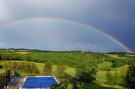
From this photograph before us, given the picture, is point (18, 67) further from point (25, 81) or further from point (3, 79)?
point (3, 79)

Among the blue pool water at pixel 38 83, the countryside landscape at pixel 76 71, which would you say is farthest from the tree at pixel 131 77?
the blue pool water at pixel 38 83

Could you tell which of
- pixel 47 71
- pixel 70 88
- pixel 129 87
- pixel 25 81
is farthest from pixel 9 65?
pixel 70 88

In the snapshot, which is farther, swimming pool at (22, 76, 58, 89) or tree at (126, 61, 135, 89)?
swimming pool at (22, 76, 58, 89)

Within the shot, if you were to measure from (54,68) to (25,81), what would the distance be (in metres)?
24.5

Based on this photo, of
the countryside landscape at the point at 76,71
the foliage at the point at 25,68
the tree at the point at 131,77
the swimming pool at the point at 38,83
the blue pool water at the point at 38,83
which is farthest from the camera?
the foliage at the point at 25,68

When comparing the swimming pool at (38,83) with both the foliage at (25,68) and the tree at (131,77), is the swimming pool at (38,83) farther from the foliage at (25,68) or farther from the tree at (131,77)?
the tree at (131,77)

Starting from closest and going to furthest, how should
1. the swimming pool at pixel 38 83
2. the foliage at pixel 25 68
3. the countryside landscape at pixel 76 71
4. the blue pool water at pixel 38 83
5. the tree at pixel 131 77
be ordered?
the tree at pixel 131 77
the countryside landscape at pixel 76 71
the swimming pool at pixel 38 83
the blue pool water at pixel 38 83
the foliage at pixel 25 68

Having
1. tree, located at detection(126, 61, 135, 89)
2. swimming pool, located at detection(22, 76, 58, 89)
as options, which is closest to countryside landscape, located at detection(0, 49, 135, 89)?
tree, located at detection(126, 61, 135, 89)

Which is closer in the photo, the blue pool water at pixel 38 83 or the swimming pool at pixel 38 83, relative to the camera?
the swimming pool at pixel 38 83

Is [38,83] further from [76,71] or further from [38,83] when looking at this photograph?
[76,71]

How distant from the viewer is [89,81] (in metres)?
71.6

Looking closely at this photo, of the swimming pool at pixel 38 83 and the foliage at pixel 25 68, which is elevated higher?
the foliage at pixel 25 68

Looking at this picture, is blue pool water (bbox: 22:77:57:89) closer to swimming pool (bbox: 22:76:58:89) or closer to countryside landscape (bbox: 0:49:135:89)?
swimming pool (bbox: 22:76:58:89)

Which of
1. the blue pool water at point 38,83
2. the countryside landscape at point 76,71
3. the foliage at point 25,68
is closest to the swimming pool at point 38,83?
the blue pool water at point 38,83
